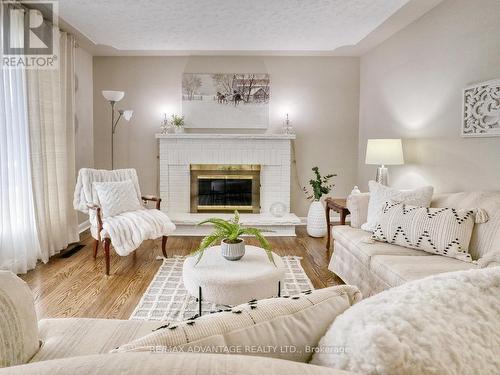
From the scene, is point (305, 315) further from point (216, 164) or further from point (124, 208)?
point (216, 164)

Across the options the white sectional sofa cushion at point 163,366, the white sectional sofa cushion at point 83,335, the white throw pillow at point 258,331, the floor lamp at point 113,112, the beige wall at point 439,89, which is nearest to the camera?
the white sectional sofa cushion at point 163,366

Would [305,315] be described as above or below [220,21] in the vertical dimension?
below

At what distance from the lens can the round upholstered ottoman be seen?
7.25 ft

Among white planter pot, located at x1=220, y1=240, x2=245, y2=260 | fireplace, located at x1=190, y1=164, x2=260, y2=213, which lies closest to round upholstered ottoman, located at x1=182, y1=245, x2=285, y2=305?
white planter pot, located at x1=220, y1=240, x2=245, y2=260

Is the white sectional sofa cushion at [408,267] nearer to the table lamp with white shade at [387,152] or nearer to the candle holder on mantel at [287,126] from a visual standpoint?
the table lamp with white shade at [387,152]

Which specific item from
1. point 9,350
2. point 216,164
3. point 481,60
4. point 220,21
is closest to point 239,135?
point 216,164

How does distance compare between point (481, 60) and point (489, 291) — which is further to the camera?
point (481, 60)

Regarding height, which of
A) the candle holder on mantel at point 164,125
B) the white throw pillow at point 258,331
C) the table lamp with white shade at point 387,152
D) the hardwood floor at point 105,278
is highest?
the candle holder on mantel at point 164,125

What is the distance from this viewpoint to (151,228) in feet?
11.9

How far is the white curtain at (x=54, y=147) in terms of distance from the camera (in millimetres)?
3619

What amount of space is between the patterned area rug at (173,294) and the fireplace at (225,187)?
5.94 feet

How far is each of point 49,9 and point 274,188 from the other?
349cm

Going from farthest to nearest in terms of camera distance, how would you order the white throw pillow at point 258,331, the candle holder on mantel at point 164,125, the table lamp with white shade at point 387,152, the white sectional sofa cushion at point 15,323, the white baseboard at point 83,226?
the candle holder on mantel at point 164,125
the white baseboard at point 83,226
the table lamp with white shade at point 387,152
the white sectional sofa cushion at point 15,323
the white throw pillow at point 258,331

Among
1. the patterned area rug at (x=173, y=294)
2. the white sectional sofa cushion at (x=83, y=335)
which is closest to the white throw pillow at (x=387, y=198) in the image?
the patterned area rug at (x=173, y=294)
